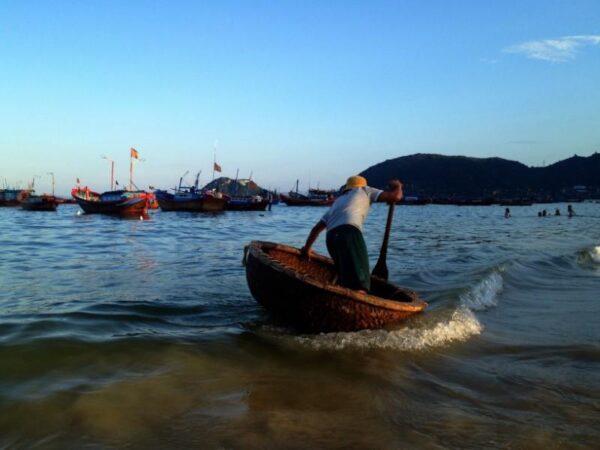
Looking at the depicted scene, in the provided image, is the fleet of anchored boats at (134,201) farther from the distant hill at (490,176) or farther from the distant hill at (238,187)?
the distant hill at (490,176)

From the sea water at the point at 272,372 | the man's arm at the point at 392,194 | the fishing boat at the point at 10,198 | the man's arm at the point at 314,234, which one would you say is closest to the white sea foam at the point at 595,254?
the sea water at the point at 272,372

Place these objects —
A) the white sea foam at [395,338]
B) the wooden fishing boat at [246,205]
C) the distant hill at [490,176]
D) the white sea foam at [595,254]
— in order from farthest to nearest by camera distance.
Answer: the distant hill at [490,176], the wooden fishing boat at [246,205], the white sea foam at [595,254], the white sea foam at [395,338]

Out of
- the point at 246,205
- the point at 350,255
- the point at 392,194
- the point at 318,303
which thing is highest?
the point at 392,194

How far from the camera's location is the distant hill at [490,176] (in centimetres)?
16888

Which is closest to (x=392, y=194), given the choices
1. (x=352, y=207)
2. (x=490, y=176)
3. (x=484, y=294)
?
(x=352, y=207)

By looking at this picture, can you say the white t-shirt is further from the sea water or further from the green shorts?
the sea water

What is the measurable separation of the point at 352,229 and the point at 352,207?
0.25m

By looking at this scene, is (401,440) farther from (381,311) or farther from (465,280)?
(465,280)

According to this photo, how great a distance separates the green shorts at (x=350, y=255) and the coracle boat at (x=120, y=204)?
35884 mm

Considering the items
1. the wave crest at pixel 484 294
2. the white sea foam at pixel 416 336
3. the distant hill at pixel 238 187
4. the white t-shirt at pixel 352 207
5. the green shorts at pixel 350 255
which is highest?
the distant hill at pixel 238 187

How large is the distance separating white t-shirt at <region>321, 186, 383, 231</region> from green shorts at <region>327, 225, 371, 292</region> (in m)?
0.07

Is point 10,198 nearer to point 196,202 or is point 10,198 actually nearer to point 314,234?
point 196,202

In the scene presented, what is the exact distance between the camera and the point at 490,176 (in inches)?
7096

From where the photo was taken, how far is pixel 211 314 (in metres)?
6.22
